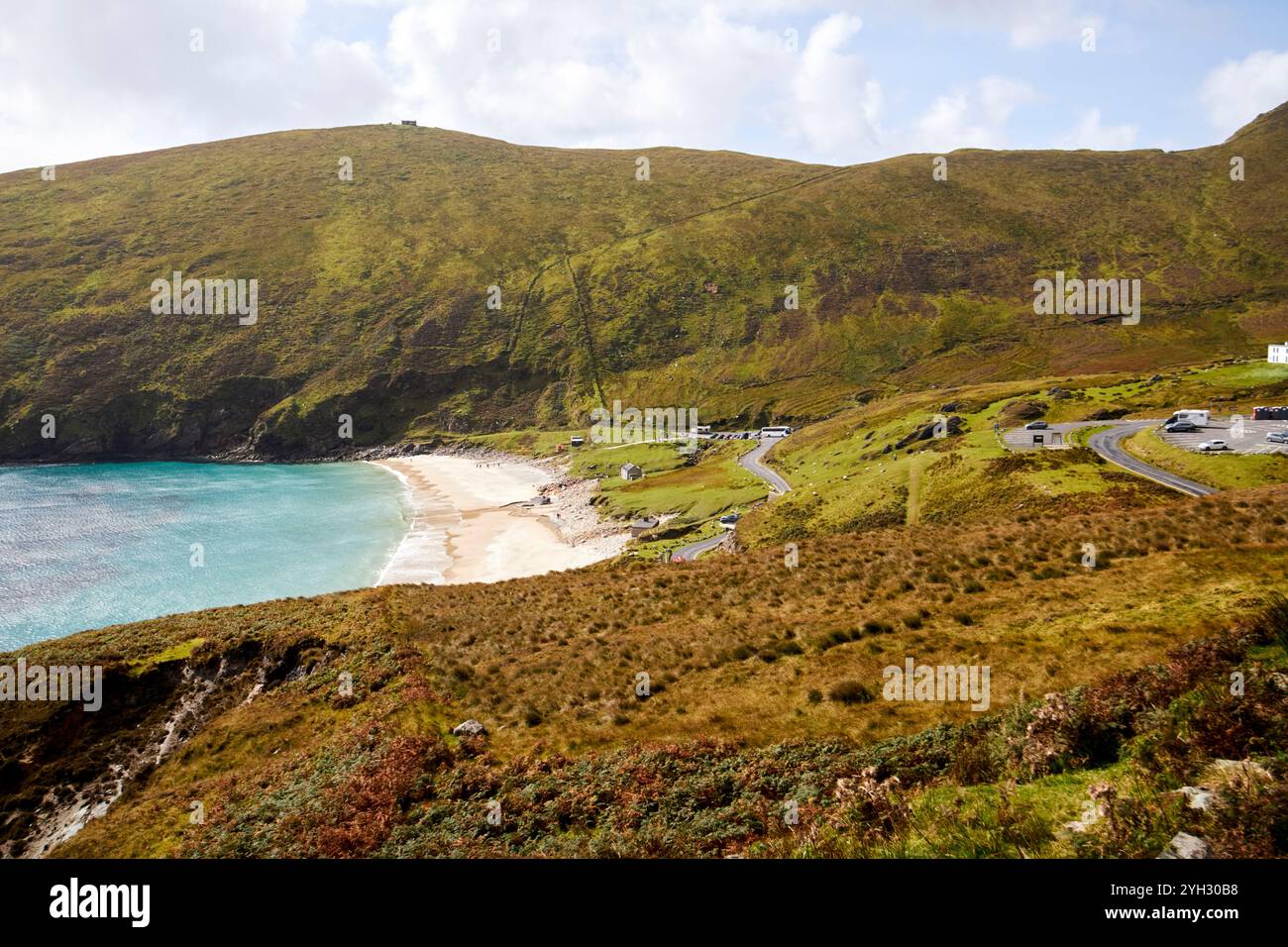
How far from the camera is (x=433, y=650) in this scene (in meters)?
28.1

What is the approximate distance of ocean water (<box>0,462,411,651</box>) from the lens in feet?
228

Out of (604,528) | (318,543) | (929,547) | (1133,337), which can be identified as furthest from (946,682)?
(1133,337)

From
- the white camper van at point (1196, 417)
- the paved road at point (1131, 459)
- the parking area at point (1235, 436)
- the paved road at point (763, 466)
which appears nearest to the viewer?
the paved road at point (1131, 459)

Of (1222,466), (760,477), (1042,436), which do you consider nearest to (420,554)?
(760,477)

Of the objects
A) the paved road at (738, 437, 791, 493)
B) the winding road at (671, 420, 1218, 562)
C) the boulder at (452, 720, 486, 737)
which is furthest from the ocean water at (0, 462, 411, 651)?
the boulder at (452, 720, 486, 737)

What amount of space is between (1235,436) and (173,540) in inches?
5076

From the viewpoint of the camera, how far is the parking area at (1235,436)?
5103cm

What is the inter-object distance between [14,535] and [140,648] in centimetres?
9636

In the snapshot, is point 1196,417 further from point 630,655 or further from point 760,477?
point 630,655

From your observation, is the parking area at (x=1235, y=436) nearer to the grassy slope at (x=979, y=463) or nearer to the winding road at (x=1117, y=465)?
the winding road at (x=1117, y=465)

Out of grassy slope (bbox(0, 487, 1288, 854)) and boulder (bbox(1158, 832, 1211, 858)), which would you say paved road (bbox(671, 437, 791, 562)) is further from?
boulder (bbox(1158, 832, 1211, 858))

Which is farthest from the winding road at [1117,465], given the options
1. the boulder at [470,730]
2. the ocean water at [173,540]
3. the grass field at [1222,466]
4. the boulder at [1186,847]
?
the ocean water at [173,540]

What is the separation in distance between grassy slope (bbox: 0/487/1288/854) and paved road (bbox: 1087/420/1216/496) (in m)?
17.4

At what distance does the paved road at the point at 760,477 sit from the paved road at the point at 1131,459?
3194 cm
